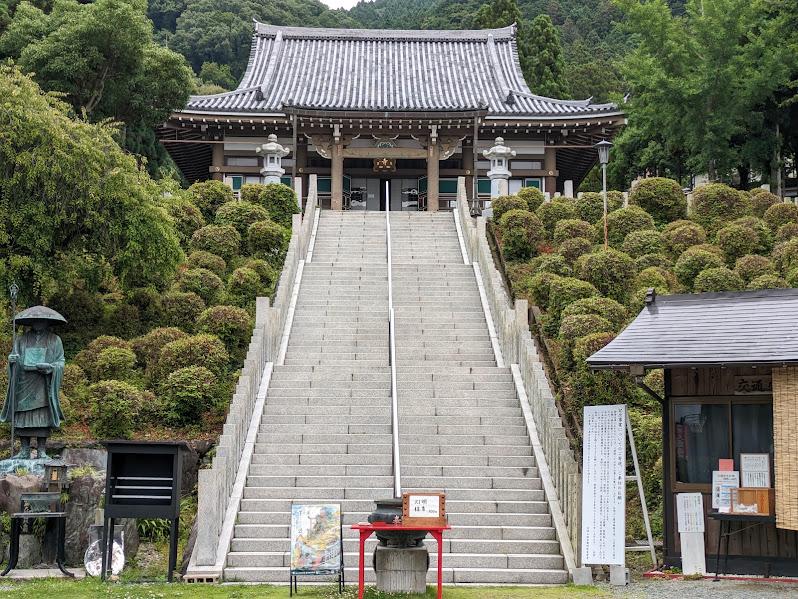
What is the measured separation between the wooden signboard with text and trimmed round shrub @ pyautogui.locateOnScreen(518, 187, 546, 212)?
17.9 m

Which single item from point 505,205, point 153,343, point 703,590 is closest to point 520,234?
point 505,205

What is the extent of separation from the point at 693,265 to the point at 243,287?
9253 mm

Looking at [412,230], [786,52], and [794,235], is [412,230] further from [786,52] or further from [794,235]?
[786,52]

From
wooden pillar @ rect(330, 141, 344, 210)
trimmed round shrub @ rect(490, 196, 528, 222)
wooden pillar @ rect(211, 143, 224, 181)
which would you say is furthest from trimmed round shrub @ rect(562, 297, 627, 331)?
wooden pillar @ rect(211, 143, 224, 181)

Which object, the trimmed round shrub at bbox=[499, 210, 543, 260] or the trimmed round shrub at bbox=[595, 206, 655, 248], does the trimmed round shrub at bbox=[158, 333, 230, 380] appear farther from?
the trimmed round shrub at bbox=[595, 206, 655, 248]

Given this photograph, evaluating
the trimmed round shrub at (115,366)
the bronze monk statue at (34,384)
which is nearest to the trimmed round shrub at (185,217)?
the trimmed round shrub at (115,366)

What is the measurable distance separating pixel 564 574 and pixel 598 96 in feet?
150

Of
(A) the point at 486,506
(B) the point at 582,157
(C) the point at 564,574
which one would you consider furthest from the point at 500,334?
(B) the point at 582,157

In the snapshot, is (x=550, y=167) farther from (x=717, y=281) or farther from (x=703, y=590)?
(x=703, y=590)

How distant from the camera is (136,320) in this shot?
69.2 feet

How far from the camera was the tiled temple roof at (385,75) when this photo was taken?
3631 cm

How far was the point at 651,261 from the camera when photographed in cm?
2255

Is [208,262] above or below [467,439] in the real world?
above

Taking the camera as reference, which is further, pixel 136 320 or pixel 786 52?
pixel 786 52
